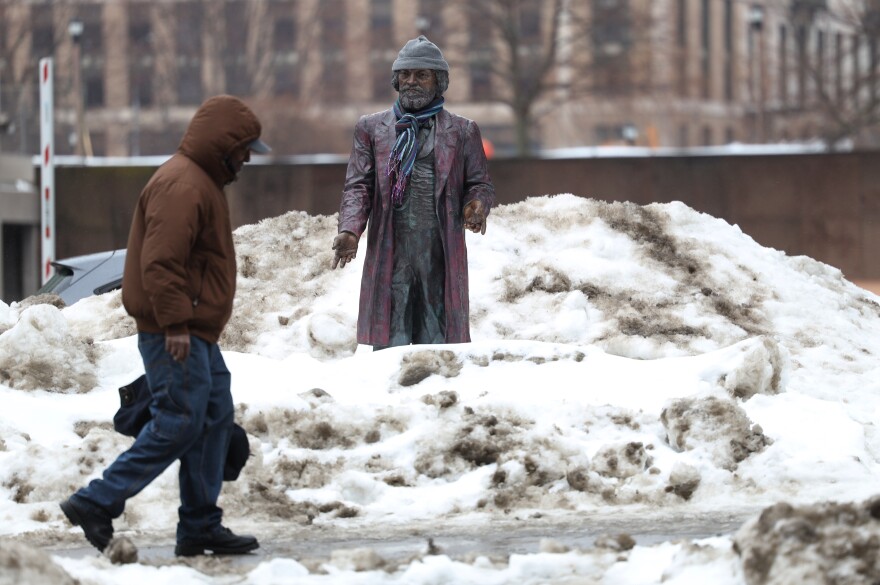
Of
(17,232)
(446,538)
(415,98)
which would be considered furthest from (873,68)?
(446,538)

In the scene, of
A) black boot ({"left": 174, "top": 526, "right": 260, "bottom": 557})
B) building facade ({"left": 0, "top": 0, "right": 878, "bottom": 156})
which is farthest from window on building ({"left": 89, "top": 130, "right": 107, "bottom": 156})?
black boot ({"left": 174, "top": 526, "right": 260, "bottom": 557})

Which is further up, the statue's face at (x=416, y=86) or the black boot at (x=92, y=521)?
the statue's face at (x=416, y=86)

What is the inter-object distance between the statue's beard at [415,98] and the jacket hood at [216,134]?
2.79 meters

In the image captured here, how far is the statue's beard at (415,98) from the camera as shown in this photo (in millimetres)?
8727

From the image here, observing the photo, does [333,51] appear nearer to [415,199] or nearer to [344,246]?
[415,199]

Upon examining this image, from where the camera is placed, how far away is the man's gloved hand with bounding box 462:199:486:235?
8609 mm

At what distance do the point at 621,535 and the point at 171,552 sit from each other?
1.57m

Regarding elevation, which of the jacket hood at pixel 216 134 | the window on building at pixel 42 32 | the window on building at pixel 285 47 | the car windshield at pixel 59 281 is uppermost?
the window on building at pixel 285 47

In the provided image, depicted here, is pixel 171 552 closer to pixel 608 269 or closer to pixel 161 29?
pixel 608 269

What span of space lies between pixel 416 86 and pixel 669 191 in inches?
481

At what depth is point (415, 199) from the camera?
8844 mm

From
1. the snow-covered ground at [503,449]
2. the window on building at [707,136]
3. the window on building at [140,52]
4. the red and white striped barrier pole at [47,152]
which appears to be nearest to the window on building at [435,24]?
the window on building at [140,52]

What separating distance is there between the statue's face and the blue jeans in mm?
3011

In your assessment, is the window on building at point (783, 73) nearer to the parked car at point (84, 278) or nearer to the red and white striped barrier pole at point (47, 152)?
the red and white striped barrier pole at point (47, 152)
